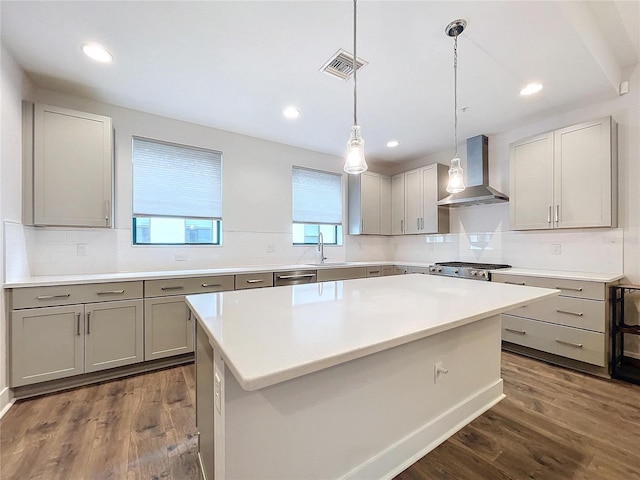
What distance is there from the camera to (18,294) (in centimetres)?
211

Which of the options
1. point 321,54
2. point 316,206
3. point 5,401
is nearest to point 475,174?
point 316,206

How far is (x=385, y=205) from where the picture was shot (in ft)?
15.6

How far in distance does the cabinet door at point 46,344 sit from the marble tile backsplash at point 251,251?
1.24 feet

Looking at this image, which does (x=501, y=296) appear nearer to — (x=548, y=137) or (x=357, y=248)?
(x=548, y=137)

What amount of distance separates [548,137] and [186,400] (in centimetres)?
430

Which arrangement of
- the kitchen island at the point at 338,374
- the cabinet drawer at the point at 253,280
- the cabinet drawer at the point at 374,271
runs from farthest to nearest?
the cabinet drawer at the point at 374,271, the cabinet drawer at the point at 253,280, the kitchen island at the point at 338,374

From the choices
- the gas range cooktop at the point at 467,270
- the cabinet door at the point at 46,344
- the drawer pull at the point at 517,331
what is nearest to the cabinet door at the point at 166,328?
the cabinet door at the point at 46,344

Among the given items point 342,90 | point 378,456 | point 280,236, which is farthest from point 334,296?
point 280,236

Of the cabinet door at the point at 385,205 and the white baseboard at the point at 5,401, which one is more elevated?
the cabinet door at the point at 385,205

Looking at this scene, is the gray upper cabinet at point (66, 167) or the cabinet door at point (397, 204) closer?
the gray upper cabinet at point (66, 167)

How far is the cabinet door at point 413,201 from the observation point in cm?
440

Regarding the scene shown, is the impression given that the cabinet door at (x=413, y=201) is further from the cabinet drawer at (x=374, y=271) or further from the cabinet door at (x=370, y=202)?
the cabinet drawer at (x=374, y=271)

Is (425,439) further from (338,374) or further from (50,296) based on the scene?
(50,296)

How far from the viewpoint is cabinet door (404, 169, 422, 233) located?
4.40 meters
